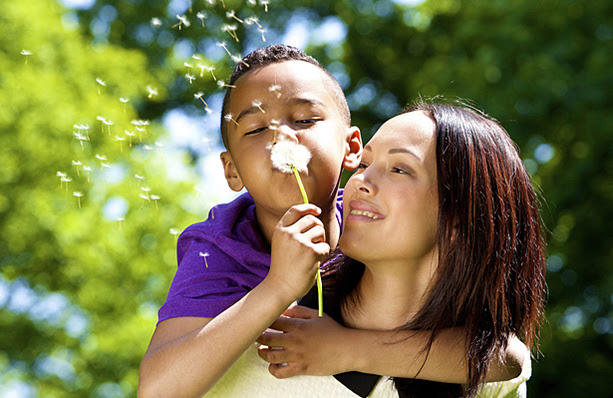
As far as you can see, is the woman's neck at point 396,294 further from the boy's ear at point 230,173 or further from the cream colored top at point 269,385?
the boy's ear at point 230,173

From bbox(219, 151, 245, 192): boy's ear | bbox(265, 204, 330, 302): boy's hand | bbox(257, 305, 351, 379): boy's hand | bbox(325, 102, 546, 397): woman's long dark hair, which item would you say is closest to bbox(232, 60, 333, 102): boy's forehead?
bbox(219, 151, 245, 192): boy's ear

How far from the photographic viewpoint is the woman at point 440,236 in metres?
1.76

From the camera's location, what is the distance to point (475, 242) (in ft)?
5.95

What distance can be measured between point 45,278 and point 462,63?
16.1 ft

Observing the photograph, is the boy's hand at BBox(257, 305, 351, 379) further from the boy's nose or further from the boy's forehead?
the boy's forehead

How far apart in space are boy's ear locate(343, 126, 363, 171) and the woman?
254 millimetres

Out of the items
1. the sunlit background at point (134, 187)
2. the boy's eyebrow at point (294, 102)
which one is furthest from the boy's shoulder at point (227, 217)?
the sunlit background at point (134, 187)

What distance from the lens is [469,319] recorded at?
1.83 m

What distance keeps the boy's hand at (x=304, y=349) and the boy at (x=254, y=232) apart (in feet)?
0.42

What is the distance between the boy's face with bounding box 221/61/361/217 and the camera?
1.87 meters

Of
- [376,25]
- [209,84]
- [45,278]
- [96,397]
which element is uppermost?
Result: [376,25]

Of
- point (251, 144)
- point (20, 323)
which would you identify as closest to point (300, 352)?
point (251, 144)

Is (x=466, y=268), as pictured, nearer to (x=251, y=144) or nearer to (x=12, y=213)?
(x=251, y=144)

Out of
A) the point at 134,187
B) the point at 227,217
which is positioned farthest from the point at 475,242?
the point at 134,187
